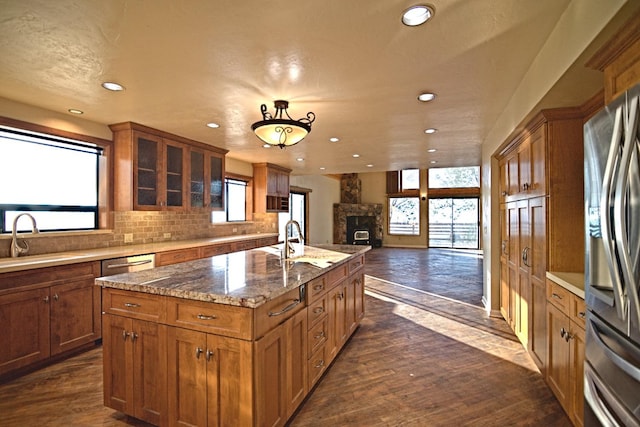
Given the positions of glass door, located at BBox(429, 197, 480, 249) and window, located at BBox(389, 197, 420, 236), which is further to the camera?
window, located at BBox(389, 197, 420, 236)

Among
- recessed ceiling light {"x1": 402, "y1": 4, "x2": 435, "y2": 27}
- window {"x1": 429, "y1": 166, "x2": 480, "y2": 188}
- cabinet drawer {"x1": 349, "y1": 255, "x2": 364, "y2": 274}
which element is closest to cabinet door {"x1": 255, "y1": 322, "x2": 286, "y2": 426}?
cabinet drawer {"x1": 349, "y1": 255, "x2": 364, "y2": 274}

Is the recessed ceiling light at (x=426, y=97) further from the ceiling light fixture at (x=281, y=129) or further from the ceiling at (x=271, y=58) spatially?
the ceiling light fixture at (x=281, y=129)

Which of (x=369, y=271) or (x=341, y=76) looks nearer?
(x=341, y=76)

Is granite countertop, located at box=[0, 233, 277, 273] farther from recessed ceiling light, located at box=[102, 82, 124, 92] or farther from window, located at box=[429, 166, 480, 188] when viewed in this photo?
window, located at box=[429, 166, 480, 188]

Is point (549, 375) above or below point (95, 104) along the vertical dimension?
below

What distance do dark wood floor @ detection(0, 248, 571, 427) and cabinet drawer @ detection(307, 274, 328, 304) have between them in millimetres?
702

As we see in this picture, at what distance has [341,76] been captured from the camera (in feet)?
7.77

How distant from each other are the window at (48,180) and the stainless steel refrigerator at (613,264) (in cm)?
433

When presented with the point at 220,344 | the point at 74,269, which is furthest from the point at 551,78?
the point at 74,269

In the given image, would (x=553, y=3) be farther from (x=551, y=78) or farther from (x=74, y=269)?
(x=74, y=269)

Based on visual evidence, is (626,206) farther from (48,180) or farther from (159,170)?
(48,180)

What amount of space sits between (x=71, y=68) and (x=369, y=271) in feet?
19.7

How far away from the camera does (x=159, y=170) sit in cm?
398

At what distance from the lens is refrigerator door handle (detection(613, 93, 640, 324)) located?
1001 millimetres
